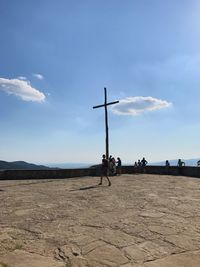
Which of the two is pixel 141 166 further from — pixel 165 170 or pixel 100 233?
pixel 100 233

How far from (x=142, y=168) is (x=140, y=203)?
59.3 feet

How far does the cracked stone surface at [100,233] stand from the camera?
481cm

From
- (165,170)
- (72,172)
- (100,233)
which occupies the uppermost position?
(165,170)

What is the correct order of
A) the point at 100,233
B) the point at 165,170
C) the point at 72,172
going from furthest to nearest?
the point at 165,170
the point at 72,172
the point at 100,233

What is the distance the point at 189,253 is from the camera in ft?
16.6

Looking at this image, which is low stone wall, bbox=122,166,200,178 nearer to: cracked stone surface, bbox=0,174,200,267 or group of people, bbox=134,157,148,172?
group of people, bbox=134,157,148,172

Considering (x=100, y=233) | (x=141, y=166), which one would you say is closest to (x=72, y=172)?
(x=141, y=166)

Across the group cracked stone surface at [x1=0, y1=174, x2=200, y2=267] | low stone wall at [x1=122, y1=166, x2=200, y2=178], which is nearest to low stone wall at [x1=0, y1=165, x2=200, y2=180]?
low stone wall at [x1=122, y1=166, x2=200, y2=178]

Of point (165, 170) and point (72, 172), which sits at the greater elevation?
point (165, 170)

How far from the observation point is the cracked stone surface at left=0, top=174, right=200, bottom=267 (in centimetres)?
481

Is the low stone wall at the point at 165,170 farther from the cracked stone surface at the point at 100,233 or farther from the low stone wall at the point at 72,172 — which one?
the cracked stone surface at the point at 100,233

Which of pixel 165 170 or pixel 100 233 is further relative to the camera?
pixel 165 170

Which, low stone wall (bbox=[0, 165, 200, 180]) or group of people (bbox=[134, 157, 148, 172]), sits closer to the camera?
low stone wall (bbox=[0, 165, 200, 180])

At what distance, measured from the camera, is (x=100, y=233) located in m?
6.20
